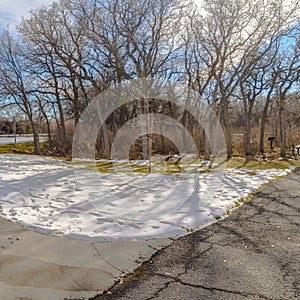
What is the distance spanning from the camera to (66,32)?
17.1 metres

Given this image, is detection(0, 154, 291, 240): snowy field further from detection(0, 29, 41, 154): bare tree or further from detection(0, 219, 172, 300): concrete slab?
detection(0, 29, 41, 154): bare tree

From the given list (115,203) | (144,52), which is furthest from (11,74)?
(115,203)

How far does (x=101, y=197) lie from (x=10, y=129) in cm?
4794

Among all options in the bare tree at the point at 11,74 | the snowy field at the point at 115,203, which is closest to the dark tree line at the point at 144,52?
the bare tree at the point at 11,74

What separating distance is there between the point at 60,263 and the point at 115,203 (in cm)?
264

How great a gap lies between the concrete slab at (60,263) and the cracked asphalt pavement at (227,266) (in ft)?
0.59

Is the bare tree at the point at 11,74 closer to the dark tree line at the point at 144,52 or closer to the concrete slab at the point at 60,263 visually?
the dark tree line at the point at 144,52

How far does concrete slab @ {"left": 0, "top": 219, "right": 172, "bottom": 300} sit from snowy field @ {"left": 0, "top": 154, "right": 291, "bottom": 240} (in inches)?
10.6

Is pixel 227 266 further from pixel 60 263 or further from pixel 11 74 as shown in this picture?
pixel 11 74

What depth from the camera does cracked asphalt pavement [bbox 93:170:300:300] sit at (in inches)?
103

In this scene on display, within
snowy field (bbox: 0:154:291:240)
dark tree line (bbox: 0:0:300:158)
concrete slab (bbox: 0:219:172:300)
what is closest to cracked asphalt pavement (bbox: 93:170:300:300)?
concrete slab (bbox: 0:219:172:300)

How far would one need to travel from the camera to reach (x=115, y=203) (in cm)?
573

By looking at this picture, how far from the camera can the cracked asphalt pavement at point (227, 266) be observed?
8.56 feet

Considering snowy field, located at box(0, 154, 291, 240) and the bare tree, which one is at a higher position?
the bare tree
